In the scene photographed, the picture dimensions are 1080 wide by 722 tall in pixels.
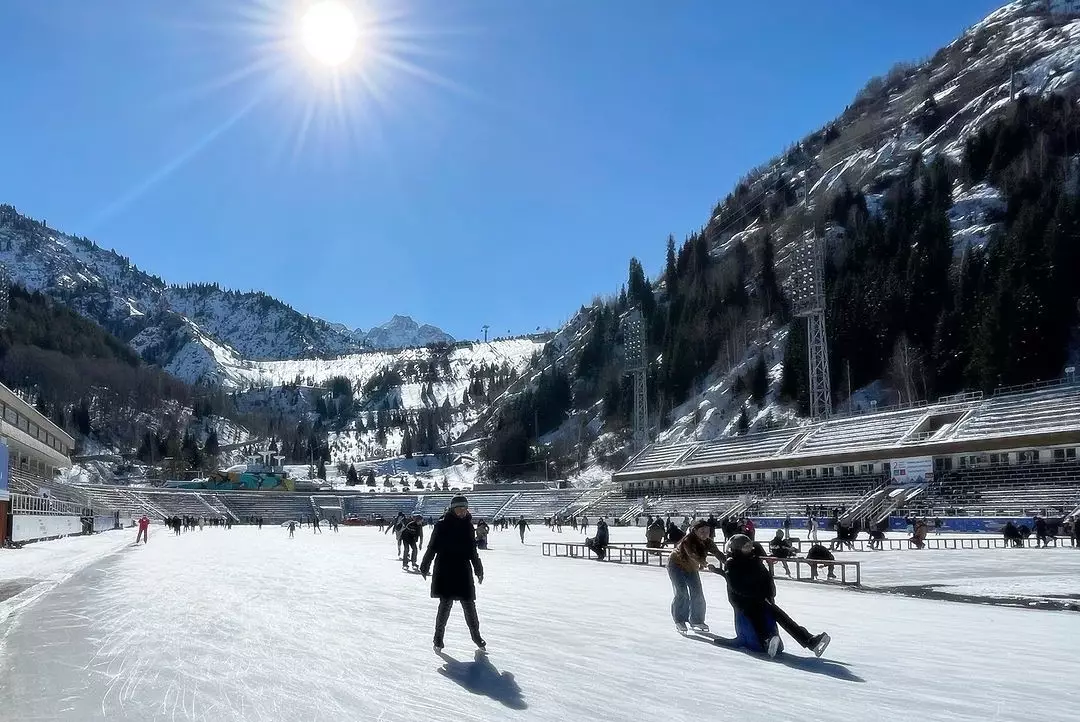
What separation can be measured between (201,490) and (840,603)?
9900 cm

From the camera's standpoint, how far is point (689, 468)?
213 ft

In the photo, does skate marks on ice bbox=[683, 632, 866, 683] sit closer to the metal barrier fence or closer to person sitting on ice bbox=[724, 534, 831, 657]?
person sitting on ice bbox=[724, 534, 831, 657]

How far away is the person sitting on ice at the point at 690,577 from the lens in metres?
9.93

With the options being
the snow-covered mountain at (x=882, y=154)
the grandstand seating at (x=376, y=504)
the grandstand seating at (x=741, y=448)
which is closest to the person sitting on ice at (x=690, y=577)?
the grandstand seating at (x=741, y=448)

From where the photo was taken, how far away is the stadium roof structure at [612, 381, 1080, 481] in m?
40.6

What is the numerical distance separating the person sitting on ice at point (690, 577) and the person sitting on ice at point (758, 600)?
1370mm

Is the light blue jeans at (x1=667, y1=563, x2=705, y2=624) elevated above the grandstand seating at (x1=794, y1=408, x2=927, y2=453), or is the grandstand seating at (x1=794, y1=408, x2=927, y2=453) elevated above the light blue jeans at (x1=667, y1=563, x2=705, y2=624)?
the grandstand seating at (x1=794, y1=408, x2=927, y2=453)

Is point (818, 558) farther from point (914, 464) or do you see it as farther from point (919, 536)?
point (914, 464)

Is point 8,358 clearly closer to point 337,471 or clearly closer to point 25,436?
point 337,471

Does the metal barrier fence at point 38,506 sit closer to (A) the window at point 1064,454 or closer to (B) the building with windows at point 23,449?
(B) the building with windows at point 23,449

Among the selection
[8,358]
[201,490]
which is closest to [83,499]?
[201,490]

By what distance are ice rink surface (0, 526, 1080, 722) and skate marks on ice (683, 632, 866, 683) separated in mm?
41

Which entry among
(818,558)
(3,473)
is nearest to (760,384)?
(3,473)

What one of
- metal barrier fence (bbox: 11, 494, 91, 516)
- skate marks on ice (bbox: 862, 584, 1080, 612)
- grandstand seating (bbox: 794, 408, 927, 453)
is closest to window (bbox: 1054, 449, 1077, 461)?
grandstand seating (bbox: 794, 408, 927, 453)
